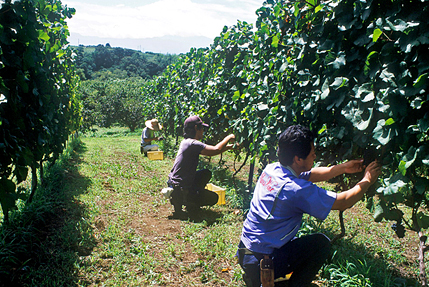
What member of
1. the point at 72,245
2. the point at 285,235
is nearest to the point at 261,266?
the point at 285,235

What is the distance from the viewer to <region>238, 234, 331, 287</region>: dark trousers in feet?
9.07

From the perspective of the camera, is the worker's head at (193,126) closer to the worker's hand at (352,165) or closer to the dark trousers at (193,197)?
the dark trousers at (193,197)

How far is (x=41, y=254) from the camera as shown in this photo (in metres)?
3.79

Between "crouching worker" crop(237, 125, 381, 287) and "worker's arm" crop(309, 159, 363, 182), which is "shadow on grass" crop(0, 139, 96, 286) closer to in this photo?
"crouching worker" crop(237, 125, 381, 287)

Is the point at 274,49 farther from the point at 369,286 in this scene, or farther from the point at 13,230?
the point at 13,230

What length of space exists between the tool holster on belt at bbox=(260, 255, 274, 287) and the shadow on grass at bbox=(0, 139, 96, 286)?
6.37 feet

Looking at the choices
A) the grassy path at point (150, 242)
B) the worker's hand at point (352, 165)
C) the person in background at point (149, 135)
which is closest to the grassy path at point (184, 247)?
the grassy path at point (150, 242)

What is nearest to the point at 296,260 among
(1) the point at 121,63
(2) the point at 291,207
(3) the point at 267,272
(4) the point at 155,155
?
(3) the point at 267,272

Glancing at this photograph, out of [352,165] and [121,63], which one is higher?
[121,63]

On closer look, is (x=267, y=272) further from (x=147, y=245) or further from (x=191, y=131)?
(x=191, y=131)

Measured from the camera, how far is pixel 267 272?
2604mm

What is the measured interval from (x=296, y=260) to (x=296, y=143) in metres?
1.01

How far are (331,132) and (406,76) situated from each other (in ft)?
2.92

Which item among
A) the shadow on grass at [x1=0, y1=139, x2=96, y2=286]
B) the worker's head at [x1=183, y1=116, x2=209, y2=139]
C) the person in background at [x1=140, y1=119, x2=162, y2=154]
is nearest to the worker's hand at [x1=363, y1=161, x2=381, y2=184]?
the shadow on grass at [x1=0, y1=139, x2=96, y2=286]
